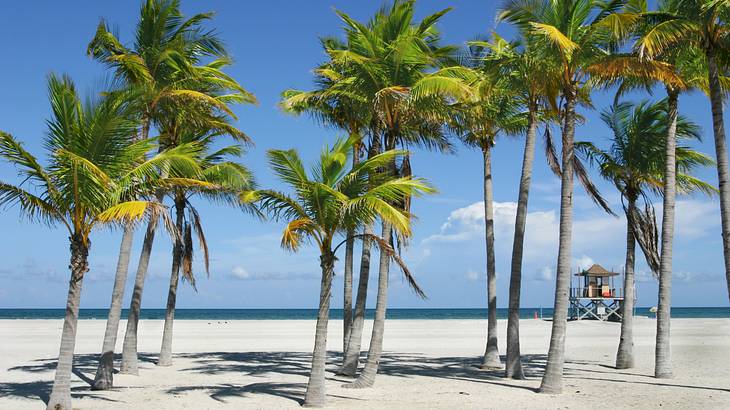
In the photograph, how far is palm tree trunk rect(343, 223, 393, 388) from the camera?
14.8 m

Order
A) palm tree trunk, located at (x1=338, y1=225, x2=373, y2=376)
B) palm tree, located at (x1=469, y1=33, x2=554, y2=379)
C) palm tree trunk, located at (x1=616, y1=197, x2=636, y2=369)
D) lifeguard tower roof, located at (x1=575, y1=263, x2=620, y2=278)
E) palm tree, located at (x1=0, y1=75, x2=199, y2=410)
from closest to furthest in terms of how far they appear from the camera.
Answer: palm tree, located at (x1=0, y1=75, x2=199, y2=410)
palm tree, located at (x1=469, y1=33, x2=554, y2=379)
palm tree trunk, located at (x1=338, y1=225, x2=373, y2=376)
palm tree trunk, located at (x1=616, y1=197, x2=636, y2=369)
lifeguard tower roof, located at (x1=575, y1=263, x2=620, y2=278)

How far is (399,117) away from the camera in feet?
54.2

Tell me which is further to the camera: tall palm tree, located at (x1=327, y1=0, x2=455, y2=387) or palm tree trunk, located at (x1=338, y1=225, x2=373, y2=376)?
palm tree trunk, located at (x1=338, y1=225, x2=373, y2=376)

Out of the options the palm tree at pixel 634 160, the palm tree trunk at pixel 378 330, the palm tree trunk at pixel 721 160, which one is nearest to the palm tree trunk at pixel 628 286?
the palm tree at pixel 634 160

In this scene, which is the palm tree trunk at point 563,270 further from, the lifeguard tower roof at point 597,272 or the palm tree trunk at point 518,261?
the lifeguard tower roof at point 597,272

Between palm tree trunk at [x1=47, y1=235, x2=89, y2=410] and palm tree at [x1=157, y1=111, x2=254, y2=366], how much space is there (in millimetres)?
5529

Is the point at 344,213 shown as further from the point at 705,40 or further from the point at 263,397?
the point at 705,40

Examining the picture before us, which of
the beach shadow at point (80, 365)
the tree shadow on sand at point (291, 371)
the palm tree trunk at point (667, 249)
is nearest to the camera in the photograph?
the tree shadow on sand at point (291, 371)

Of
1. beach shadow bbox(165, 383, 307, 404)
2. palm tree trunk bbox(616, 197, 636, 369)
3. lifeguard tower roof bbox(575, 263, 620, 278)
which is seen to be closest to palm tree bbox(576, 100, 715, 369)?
palm tree trunk bbox(616, 197, 636, 369)

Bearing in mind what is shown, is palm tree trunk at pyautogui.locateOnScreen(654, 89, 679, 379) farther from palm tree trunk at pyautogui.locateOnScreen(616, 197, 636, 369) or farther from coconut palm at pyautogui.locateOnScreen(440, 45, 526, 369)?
coconut palm at pyautogui.locateOnScreen(440, 45, 526, 369)

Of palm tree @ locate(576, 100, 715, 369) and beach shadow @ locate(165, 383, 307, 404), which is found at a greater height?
palm tree @ locate(576, 100, 715, 369)

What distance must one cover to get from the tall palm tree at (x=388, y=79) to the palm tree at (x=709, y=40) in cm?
430

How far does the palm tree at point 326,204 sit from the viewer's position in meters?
12.5

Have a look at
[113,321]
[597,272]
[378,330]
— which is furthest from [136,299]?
[597,272]
